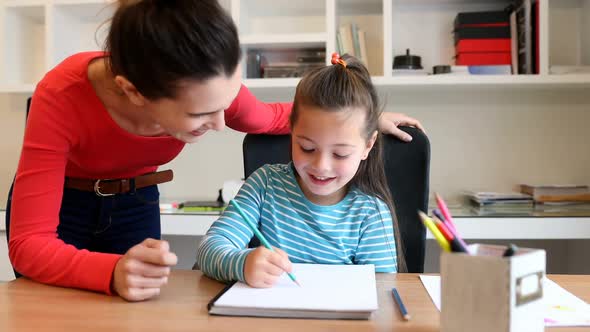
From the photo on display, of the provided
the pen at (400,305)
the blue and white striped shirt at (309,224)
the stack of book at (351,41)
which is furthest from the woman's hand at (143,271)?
the stack of book at (351,41)

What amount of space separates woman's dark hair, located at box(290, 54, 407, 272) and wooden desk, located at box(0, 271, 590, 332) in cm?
35

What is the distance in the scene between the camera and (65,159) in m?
0.98

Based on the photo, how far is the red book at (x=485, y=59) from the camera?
2188 mm

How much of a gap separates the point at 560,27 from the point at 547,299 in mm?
1932

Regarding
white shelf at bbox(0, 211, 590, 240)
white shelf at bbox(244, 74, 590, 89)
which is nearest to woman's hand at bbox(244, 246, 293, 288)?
white shelf at bbox(0, 211, 590, 240)

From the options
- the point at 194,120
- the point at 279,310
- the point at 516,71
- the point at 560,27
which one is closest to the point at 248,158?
the point at 194,120

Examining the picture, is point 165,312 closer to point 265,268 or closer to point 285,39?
point 265,268

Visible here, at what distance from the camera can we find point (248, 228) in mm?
1086

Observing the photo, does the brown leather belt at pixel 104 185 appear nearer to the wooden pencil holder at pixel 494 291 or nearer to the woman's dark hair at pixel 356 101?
the woman's dark hair at pixel 356 101

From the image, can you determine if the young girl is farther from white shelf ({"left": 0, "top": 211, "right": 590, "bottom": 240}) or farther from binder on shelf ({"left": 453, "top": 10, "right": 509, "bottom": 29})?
binder on shelf ({"left": 453, "top": 10, "right": 509, "bottom": 29})

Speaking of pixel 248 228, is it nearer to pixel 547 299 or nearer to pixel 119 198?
pixel 119 198

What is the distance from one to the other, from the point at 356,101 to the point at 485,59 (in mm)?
1305

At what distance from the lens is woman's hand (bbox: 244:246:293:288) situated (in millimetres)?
815

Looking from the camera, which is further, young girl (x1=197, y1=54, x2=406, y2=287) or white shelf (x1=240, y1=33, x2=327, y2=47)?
white shelf (x1=240, y1=33, x2=327, y2=47)
